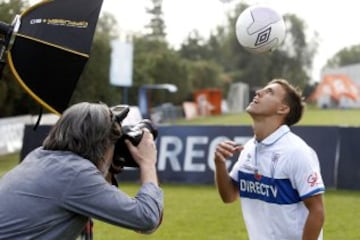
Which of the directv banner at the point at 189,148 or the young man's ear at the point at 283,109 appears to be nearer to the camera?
the young man's ear at the point at 283,109

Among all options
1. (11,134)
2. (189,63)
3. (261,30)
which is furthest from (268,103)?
(189,63)

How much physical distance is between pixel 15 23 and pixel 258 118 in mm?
1605

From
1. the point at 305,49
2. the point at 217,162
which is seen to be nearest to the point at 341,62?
the point at 305,49

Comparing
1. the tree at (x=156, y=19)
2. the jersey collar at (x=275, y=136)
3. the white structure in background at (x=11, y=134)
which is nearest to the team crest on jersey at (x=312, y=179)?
the jersey collar at (x=275, y=136)

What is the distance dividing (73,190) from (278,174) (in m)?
1.62

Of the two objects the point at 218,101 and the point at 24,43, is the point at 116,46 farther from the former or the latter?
the point at 218,101

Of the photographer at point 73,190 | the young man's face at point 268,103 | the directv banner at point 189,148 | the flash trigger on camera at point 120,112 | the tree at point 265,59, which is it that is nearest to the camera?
the photographer at point 73,190

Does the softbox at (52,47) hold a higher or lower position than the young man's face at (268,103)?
higher

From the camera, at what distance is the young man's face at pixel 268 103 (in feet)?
12.7

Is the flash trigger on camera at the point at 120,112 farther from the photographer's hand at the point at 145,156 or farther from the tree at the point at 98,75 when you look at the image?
the tree at the point at 98,75

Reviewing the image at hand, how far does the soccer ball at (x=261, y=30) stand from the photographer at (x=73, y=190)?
244cm

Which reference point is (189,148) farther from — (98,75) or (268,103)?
(98,75)

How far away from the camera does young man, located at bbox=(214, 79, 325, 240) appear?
3604 mm

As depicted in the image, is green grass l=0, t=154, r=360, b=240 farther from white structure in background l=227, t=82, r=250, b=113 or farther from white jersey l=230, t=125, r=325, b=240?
white structure in background l=227, t=82, r=250, b=113
